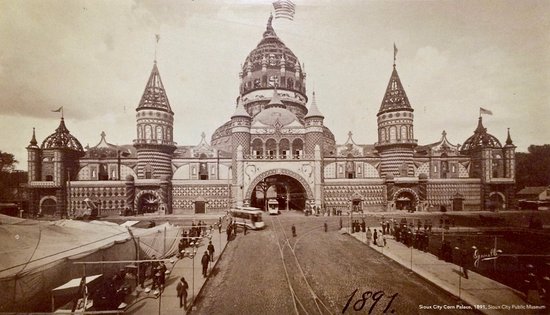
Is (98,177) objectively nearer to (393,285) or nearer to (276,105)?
(276,105)

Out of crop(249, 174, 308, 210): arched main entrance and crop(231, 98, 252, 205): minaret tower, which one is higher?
crop(231, 98, 252, 205): minaret tower

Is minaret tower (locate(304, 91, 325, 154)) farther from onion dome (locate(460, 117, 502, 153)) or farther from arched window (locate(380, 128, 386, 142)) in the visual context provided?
onion dome (locate(460, 117, 502, 153))

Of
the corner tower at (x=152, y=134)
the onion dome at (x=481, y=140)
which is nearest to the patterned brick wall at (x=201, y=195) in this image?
the corner tower at (x=152, y=134)

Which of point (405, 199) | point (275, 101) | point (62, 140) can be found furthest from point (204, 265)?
point (275, 101)

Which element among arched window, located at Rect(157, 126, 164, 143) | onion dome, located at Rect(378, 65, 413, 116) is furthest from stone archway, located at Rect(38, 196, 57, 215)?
onion dome, located at Rect(378, 65, 413, 116)

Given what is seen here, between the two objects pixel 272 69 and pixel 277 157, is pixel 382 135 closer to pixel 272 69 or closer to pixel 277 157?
pixel 277 157

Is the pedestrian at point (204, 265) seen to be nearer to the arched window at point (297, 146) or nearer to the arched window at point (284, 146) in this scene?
the arched window at point (284, 146)
